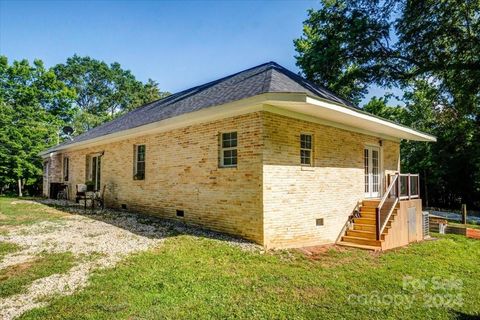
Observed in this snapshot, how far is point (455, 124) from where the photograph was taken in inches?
805

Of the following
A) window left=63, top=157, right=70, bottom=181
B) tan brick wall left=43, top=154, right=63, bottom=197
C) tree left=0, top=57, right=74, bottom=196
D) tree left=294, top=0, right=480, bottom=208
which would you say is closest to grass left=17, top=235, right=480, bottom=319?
tree left=294, top=0, right=480, bottom=208

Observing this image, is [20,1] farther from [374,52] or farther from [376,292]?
[374,52]

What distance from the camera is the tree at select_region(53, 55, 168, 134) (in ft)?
136

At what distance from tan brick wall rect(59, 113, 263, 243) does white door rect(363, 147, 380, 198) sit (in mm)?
5652

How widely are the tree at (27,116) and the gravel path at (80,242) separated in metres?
15.6

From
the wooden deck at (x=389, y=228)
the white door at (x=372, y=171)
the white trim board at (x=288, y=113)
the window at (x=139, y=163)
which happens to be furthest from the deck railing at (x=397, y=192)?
the window at (x=139, y=163)

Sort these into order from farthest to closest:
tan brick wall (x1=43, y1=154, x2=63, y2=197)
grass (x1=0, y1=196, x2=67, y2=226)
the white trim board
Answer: tan brick wall (x1=43, y1=154, x2=63, y2=197) < grass (x1=0, y1=196, x2=67, y2=226) < the white trim board

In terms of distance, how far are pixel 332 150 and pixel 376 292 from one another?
497 cm

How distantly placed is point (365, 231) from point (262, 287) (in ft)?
18.1

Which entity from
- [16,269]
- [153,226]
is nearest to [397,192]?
[153,226]

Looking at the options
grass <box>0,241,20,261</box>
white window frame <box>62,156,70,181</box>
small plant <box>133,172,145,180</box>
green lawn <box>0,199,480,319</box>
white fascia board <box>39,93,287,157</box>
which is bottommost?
green lawn <box>0,199,480,319</box>

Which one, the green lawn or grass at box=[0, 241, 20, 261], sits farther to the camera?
grass at box=[0, 241, 20, 261]

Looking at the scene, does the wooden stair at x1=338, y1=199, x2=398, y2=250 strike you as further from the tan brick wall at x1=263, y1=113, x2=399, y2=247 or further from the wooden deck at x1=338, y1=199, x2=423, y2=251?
the tan brick wall at x1=263, y1=113, x2=399, y2=247

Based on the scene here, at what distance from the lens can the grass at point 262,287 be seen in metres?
3.87
